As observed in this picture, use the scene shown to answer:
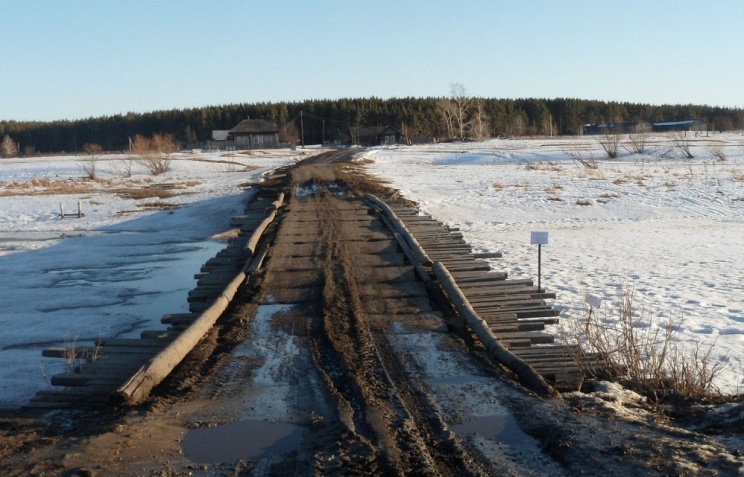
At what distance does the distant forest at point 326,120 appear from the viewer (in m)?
135

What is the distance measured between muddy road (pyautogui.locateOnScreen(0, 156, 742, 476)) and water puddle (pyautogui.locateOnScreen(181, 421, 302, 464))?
1 centimetres

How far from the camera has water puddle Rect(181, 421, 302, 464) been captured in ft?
16.1

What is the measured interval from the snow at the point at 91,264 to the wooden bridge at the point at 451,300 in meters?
1.01

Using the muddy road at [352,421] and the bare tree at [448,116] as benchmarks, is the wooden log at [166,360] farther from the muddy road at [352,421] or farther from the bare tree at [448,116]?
the bare tree at [448,116]

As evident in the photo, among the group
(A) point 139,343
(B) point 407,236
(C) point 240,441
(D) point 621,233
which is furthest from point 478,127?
(C) point 240,441


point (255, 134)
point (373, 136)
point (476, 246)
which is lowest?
point (476, 246)

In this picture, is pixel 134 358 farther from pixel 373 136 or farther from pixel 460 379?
pixel 373 136

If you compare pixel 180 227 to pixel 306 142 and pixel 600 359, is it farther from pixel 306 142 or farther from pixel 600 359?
pixel 306 142

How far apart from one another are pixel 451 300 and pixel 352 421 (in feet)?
13.2

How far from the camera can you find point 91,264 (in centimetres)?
1641

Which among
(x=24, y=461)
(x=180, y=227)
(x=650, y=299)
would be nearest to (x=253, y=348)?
(x=24, y=461)

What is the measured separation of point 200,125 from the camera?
14362cm

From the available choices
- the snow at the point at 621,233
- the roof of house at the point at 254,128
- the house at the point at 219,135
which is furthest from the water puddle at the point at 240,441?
the house at the point at 219,135

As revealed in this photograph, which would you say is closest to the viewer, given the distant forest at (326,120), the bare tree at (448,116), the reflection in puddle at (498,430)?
the reflection in puddle at (498,430)
